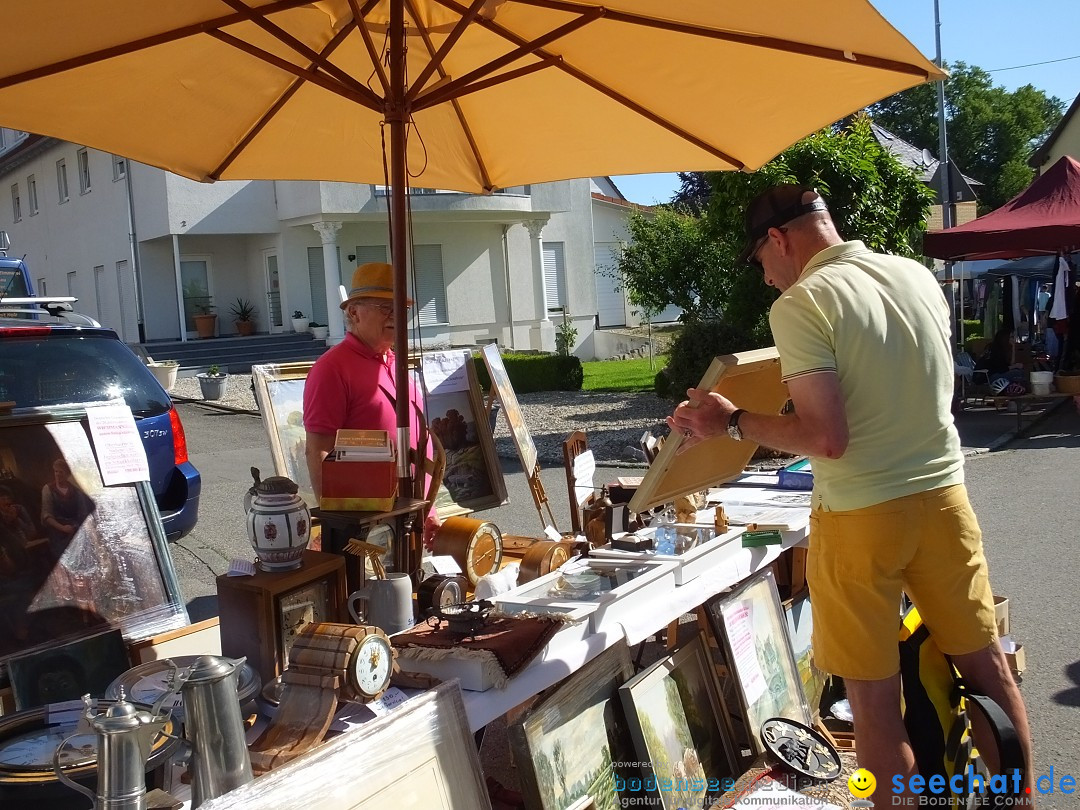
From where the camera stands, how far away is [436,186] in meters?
4.29

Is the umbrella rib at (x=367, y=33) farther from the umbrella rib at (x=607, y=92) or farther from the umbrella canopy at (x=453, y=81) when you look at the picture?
the umbrella rib at (x=607, y=92)

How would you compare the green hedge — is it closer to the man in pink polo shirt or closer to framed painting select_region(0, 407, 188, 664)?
the man in pink polo shirt

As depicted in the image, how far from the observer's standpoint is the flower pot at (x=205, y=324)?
22.6 m

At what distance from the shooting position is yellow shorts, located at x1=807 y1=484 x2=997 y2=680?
2461 millimetres

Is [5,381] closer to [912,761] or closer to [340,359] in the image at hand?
[340,359]

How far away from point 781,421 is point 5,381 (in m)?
4.37

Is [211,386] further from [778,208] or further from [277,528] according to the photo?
[778,208]

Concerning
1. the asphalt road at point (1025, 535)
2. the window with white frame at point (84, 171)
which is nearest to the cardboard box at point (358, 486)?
the asphalt road at point (1025, 535)

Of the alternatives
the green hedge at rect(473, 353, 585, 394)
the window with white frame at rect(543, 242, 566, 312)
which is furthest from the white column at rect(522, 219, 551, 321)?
the green hedge at rect(473, 353, 585, 394)

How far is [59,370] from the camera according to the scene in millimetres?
5082

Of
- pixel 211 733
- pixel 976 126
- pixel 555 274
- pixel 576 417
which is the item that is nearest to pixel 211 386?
pixel 576 417

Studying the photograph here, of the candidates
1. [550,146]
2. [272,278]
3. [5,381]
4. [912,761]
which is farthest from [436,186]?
[272,278]

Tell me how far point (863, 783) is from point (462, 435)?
2816 millimetres

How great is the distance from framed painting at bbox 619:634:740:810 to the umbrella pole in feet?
2.98
